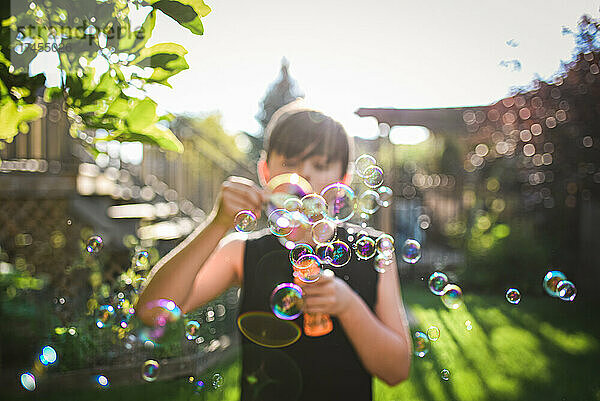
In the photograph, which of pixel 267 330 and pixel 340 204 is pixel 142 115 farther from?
pixel 340 204

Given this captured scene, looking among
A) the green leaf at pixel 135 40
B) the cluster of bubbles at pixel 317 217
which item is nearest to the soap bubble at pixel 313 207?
the cluster of bubbles at pixel 317 217

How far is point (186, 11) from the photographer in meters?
1.43

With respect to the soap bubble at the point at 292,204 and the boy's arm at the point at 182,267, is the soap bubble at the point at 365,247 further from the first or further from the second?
the boy's arm at the point at 182,267

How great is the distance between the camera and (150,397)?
3609 millimetres

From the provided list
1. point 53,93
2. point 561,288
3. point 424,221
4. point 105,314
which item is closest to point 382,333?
point 53,93

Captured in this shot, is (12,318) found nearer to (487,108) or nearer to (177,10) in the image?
(177,10)

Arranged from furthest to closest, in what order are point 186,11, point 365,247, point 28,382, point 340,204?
point 28,382
point 340,204
point 365,247
point 186,11

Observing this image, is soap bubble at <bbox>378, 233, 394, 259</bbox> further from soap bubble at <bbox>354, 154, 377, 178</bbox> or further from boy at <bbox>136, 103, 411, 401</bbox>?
soap bubble at <bbox>354, 154, 377, 178</bbox>

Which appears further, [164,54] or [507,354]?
[507,354]

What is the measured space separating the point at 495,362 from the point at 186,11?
13.8 feet

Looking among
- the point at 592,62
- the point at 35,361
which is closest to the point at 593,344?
the point at 592,62

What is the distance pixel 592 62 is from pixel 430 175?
537 cm

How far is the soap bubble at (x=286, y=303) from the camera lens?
6.32ft

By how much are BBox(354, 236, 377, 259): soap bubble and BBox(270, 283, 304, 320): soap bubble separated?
0.30 metres
